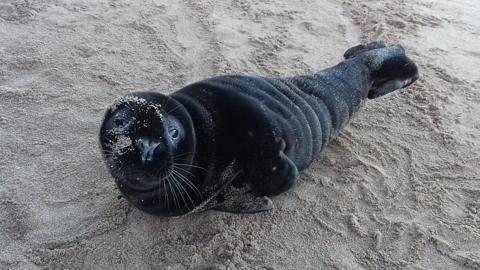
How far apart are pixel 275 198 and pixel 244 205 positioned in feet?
0.61

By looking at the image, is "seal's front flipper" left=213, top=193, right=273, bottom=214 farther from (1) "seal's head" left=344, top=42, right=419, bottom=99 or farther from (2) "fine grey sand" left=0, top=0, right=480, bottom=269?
(1) "seal's head" left=344, top=42, right=419, bottom=99

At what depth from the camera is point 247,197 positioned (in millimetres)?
2266

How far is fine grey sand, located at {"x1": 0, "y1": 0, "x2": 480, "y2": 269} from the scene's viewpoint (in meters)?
2.12

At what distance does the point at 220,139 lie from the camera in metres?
2.08

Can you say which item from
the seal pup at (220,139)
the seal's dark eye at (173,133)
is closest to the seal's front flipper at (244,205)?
the seal pup at (220,139)

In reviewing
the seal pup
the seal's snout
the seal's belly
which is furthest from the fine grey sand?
the seal's snout

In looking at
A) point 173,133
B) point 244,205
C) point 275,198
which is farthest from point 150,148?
point 275,198

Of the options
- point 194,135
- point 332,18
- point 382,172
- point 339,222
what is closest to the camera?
point 194,135

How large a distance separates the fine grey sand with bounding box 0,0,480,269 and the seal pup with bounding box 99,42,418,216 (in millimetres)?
194

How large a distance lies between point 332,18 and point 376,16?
32cm

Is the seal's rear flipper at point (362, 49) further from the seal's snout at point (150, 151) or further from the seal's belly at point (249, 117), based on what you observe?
the seal's snout at point (150, 151)

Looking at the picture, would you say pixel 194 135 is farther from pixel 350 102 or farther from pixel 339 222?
pixel 350 102

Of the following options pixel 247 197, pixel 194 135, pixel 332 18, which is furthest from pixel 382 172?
pixel 332 18

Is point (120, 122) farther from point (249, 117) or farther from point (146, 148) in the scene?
point (249, 117)
